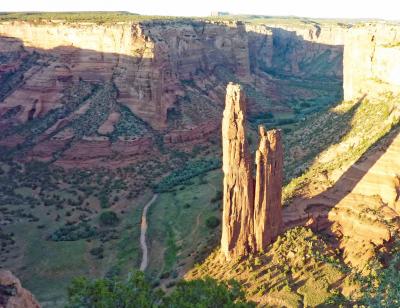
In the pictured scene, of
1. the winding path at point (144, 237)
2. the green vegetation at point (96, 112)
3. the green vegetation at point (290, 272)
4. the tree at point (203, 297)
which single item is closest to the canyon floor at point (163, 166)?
the green vegetation at point (290, 272)

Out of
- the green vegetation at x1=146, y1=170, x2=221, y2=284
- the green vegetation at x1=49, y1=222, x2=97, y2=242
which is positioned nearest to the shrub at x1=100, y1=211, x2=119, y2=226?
the green vegetation at x1=49, y1=222, x2=97, y2=242

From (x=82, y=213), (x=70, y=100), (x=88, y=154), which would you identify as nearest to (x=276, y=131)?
(x=82, y=213)

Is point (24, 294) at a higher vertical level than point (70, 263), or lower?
higher

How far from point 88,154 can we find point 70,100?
13731 millimetres

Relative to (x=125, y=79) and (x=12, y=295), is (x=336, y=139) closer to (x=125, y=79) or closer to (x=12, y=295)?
(x=125, y=79)

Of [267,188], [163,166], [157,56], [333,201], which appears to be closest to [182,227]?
[267,188]

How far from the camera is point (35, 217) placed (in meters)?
61.3

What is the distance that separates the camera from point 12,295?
2161 cm

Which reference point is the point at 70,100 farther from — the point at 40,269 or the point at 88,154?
the point at 40,269

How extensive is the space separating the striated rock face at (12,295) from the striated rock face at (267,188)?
2088cm

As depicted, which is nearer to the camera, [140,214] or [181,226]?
[181,226]

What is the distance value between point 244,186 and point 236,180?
76 cm

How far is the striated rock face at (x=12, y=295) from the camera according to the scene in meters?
21.1

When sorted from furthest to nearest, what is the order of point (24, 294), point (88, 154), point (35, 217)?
point (88, 154)
point (35, 217)
point (24, 294)
